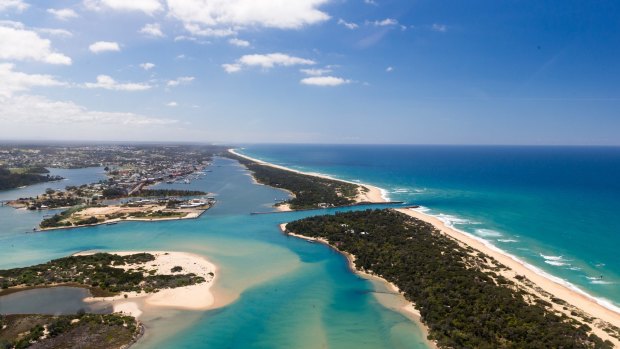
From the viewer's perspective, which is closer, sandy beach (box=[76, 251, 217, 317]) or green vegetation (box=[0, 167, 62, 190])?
sandy beach (box=[76, 251, 217, 317])

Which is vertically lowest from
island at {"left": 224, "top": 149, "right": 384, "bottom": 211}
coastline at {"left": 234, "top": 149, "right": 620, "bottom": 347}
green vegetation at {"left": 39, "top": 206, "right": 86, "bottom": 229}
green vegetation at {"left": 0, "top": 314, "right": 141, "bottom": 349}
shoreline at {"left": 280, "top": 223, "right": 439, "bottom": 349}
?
green vegetation at {"left": 39, "top": 206, "right": 86, "bottom": 229}

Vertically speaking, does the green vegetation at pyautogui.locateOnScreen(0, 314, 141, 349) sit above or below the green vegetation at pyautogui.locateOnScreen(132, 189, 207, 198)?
below

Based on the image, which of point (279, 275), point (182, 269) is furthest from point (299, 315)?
point (182, 269)

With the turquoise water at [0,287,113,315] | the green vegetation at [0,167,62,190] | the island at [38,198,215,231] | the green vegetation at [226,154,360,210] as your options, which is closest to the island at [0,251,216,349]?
the turquoise water at [0,287,113,315]

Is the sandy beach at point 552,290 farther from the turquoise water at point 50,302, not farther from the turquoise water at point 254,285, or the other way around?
the turquoise water at point 50,302

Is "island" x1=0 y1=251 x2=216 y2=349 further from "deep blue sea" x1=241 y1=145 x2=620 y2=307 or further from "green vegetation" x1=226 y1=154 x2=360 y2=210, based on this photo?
"deep blue sea" x1=241 y1=145 x2=620 y2=307

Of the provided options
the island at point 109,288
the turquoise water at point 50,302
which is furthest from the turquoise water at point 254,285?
the turquoise water at point 50,302

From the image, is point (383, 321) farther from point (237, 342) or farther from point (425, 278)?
point (237, 342)

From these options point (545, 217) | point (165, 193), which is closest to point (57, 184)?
point (165, 193)
